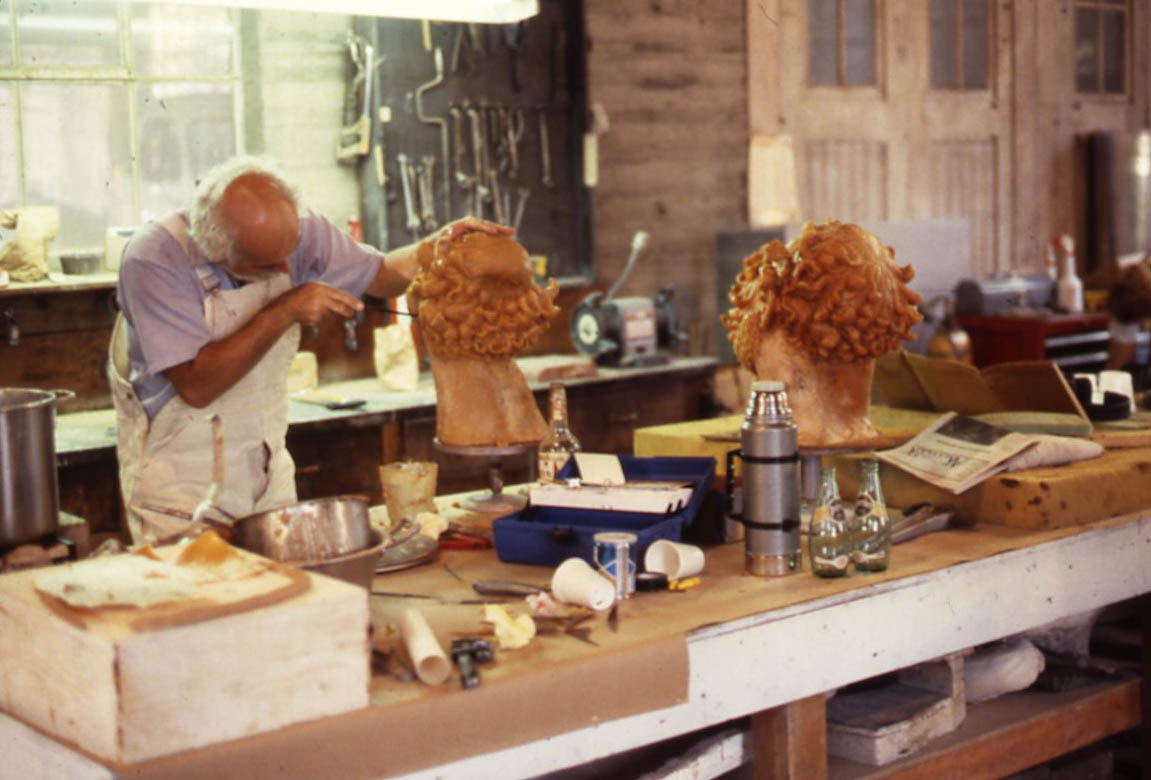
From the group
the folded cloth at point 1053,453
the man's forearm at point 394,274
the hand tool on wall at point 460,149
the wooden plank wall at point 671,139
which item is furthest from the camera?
the wooden plank wall at point 671,139

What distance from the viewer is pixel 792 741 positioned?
8.50ft

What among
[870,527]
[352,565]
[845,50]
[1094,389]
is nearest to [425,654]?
[352,565]

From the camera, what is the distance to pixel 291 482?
12.5ft

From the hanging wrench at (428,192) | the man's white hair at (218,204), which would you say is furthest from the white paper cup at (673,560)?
the hanging wrench at (428,192)

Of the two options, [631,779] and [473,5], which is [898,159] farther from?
[631,779]

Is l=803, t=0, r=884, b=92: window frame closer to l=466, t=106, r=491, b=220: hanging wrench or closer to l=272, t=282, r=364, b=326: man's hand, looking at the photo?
l=466, t=106, r=491, b=220: hanging wrench

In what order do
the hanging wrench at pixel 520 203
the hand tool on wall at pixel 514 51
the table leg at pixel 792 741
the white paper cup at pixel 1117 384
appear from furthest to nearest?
the hanging wrench at pixel 520 203, the hand tool on wall at pixel 514 51, the white paper cup at pixel 1117 384, the table leg at pixel 792 741

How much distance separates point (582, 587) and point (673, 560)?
0.26 m

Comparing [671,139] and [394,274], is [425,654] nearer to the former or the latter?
[394,274]

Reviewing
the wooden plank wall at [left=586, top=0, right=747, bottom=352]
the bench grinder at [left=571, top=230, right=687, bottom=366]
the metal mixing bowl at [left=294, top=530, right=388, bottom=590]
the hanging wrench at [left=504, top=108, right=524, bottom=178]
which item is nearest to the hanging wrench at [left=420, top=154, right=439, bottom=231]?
the hanging wrench at [left=504, top=108, right=524, bottom=178]

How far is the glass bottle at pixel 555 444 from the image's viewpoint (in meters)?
3.23

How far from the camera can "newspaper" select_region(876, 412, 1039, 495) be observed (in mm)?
3090

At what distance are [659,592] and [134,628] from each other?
1046 millimetres

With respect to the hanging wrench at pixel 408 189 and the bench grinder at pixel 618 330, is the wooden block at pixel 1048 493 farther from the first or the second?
the hanging wrench at pixel 408 189
